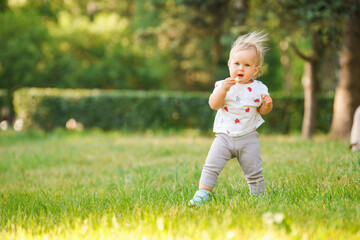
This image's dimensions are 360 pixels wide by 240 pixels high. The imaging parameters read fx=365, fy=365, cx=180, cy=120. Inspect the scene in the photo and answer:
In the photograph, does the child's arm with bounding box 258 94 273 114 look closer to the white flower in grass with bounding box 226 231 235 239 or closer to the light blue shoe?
the light blue shoe

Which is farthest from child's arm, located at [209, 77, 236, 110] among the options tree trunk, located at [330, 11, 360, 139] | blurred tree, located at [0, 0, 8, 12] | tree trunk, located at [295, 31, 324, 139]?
blurred tree, located at [0, 0, 8, 12]

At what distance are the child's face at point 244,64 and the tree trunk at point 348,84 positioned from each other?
612 centimetres

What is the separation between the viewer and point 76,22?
2606cm

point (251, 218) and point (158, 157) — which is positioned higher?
point (251, 218)

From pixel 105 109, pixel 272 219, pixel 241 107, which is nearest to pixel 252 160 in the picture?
pixel 241 107

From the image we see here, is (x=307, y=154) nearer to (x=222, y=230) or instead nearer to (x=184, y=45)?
(x=222, y=230)

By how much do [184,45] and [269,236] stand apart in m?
12.5

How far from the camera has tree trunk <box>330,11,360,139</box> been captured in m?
8.49

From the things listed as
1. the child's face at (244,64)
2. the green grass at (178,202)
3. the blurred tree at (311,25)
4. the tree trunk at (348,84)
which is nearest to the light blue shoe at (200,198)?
the green grass at (178,202)

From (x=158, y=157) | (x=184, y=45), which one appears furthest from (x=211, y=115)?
(x=158, y=157)

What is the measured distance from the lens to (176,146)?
27.3ft

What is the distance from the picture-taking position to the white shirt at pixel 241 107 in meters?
3.40

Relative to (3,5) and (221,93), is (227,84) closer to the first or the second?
(221,93)

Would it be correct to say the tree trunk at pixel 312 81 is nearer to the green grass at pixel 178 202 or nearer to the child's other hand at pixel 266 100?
the green grass at pixel 178 202
